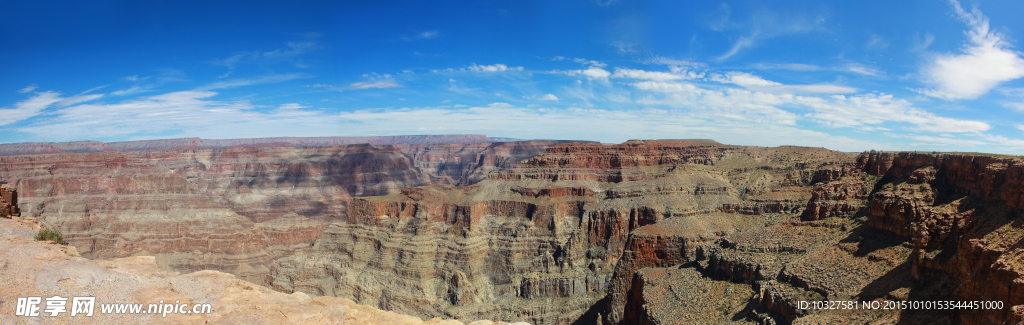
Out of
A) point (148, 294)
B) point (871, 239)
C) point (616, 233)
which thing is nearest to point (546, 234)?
point (616, 233)

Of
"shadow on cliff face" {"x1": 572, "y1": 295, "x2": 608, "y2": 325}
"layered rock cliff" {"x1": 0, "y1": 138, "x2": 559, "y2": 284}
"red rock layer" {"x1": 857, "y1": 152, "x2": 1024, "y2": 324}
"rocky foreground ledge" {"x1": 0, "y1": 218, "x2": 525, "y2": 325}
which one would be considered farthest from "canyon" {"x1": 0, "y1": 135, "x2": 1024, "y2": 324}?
"rocky foreground ledge" {"x1": 0, "y1": 218, "x2": 525, "y2": 325}

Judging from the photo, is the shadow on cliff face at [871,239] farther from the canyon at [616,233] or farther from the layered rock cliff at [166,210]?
the layered rock cliff at [166,210]

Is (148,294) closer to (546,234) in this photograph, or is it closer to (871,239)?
(871,239)

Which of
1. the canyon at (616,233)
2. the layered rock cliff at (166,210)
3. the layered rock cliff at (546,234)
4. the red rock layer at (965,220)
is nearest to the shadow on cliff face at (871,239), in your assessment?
the canyon at (616,233)

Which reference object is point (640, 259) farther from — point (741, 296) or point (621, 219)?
point (741, 296)

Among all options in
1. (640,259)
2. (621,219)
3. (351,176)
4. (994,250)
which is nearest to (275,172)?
(351,176)

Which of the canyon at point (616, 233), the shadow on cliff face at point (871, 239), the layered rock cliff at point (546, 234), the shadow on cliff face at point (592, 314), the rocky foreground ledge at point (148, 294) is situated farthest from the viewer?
the layered rock cliff at point (546, 234)
